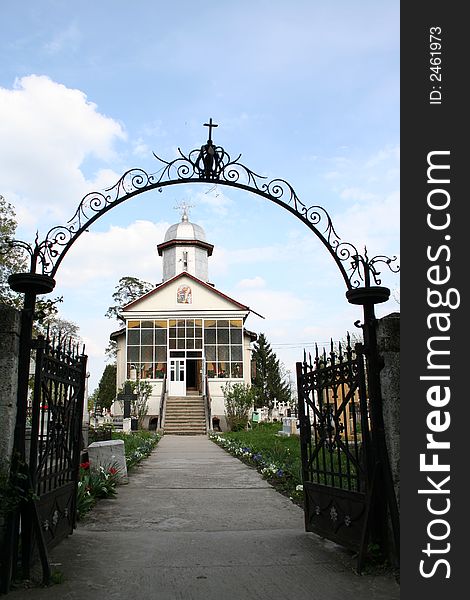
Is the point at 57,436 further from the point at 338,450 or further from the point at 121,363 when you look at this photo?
the point at 121,363

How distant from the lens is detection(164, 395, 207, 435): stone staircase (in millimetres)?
27203

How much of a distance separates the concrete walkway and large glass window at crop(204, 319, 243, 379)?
23.0 m

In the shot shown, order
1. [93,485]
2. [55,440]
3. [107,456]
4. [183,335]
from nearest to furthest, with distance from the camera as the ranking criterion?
1. [55,440]
2. [93,485]
3. [107,456]
4. [183,335]

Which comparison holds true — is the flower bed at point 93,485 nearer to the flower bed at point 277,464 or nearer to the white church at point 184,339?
the flower bed at point 277,464

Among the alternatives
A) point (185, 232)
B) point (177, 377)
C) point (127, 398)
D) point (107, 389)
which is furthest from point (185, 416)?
point (107, 389)

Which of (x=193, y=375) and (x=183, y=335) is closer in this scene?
(x=183, y=335)

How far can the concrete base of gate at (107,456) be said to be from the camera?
9.68 metres

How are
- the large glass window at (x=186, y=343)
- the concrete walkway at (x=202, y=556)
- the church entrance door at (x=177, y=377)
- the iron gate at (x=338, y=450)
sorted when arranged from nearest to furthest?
the concrete walkway at (x=202, y=556), the iron gate at (x=338, y=450), the church entrance door at (x=177, y=377), the large glass window at (x=186, y=343)

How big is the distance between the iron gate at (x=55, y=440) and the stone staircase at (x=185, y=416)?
2158 centimetres

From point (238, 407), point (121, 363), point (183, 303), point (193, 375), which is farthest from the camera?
point (193, 375)

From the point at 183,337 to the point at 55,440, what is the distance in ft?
89.5

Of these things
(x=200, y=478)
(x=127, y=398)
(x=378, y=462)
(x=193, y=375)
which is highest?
(x=193, y=375)

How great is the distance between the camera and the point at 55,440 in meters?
5.18

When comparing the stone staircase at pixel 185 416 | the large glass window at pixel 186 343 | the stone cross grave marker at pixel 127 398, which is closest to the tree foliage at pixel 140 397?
the stone cross grave marker at pixel 127 398
